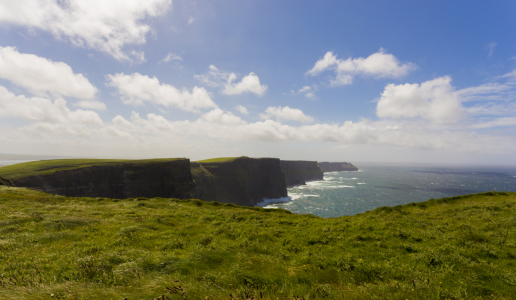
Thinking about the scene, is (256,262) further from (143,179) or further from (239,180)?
(239,180)

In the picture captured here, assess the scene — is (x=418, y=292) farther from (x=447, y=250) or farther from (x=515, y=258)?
(x=515, y=258)

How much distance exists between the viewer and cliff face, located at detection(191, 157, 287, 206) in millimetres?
116500

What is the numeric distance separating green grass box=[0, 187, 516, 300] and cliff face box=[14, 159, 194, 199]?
79.5m

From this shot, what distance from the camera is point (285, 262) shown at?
1010 cm

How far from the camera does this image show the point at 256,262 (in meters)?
9.28

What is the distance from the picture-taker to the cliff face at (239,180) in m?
116

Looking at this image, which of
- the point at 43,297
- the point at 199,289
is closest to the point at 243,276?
the point at 199,289

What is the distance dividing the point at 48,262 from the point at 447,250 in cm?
2098

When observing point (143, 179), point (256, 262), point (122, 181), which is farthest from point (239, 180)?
point (256, 262)

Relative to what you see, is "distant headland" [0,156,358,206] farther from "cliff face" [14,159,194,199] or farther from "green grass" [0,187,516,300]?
"green grass" [0,187,516,300]

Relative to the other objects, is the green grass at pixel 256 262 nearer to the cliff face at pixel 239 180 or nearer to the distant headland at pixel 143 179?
the distant headland at pixel 143 179

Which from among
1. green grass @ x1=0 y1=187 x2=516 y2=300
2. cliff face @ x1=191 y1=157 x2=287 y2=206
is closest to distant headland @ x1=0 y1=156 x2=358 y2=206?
cliff face @ x1=191 y1=157 x2=287 y2=206

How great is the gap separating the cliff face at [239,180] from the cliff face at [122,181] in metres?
13.9

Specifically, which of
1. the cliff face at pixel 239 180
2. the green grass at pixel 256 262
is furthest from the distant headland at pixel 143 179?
the green grass at pixel 256 262
